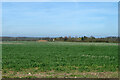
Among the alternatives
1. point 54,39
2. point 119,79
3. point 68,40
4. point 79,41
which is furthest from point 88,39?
point 119,79

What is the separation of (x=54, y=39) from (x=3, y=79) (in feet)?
209

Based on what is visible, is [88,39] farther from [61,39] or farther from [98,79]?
[98,79]

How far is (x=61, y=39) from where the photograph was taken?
68.1 metres

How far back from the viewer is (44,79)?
21.2 ft

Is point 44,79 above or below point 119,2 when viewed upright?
below

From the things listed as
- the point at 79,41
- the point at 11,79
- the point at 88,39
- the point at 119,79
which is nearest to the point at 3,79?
the point at 11,79

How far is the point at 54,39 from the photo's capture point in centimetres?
7000

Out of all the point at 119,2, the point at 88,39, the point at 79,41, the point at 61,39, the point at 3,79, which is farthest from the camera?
the point at 61,39

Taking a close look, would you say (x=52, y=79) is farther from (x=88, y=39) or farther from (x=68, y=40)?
(x=68, y=40)

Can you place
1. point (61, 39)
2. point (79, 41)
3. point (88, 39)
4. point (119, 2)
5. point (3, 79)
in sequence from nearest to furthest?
point (119, 2)
point (3, 79)
point (88, 39)
point (79, 41)
point (61, 39)

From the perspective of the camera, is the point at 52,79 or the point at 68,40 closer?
the point at 52,79

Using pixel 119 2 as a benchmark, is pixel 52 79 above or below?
below

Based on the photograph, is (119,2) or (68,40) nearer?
(119,2)

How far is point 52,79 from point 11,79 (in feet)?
4.16
